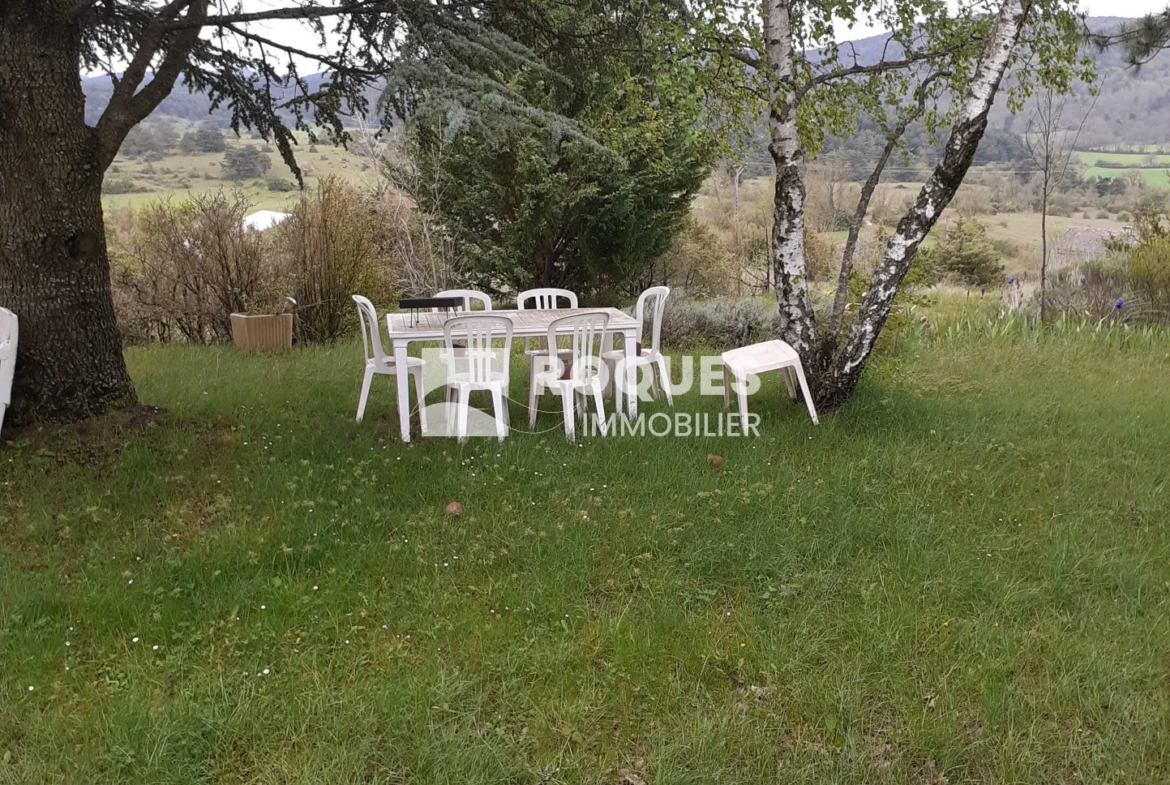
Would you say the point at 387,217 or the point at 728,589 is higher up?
the point at 387,217

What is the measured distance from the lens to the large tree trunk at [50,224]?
3.69 metres

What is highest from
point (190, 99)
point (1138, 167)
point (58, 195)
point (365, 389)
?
point (1138, 167)

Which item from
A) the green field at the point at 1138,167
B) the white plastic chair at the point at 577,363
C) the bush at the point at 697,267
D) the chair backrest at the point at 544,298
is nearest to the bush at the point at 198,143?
the bush at the point at 697,267

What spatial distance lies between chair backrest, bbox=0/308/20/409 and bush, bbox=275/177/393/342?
3.76 metres

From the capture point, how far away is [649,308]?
838 cm

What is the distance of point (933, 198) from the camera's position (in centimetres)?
403

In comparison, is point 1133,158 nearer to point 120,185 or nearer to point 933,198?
point 933,198

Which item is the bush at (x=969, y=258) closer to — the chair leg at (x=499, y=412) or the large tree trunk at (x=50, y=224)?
the chair leg at (x=499, y=412)

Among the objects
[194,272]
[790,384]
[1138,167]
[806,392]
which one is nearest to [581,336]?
[806,392]

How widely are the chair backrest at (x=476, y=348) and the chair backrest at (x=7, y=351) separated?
2127mm

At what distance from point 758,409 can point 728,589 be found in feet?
6.97

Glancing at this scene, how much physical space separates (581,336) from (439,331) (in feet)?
2.63

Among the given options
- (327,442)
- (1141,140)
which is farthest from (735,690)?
(1141,140)

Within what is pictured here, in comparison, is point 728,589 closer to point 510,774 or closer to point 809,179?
point 510,774
